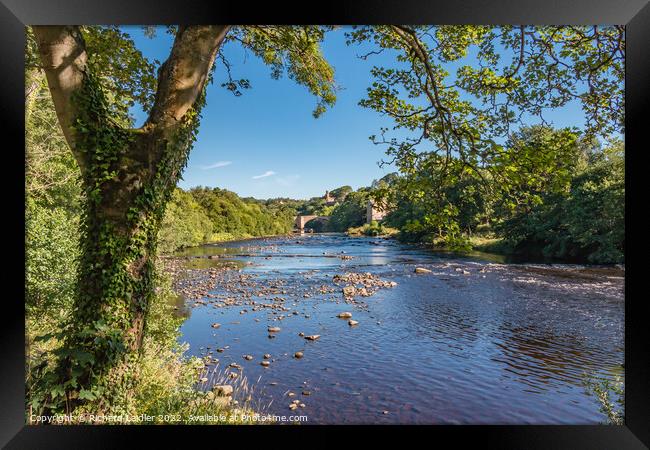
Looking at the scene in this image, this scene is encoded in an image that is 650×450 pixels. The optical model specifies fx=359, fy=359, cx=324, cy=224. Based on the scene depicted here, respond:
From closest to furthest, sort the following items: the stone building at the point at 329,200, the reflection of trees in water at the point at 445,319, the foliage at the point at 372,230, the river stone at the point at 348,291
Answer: the reflection of trees in water at the point at 445,319 → the river stone at the point at 348,291 → the stone building at the point at 329,200 → the foliage at the point at 372,230

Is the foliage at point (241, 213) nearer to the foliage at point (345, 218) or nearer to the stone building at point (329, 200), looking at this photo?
the foliage at point (345, 218)

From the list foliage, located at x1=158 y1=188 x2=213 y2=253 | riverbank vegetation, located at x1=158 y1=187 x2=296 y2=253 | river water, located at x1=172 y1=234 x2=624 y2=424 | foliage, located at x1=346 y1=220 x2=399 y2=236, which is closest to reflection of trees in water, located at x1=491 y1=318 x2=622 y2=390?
river water, located at x1=172 y1=234 x2=624 y2=424

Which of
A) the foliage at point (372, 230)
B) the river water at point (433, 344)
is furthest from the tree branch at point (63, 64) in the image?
the foliage at point (372, 230)

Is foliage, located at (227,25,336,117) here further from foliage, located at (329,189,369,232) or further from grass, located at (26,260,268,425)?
foliage, located at (329,189,369,232)

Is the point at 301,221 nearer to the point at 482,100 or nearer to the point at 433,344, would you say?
the point at 433,344

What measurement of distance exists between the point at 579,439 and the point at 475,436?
817 mm

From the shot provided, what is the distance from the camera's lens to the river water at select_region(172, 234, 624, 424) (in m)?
4.48

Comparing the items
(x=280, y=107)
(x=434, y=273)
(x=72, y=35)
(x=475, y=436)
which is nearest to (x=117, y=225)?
(x=72, y=35)

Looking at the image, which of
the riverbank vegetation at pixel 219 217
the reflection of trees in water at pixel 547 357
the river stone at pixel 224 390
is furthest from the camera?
the riverbank vegetation at pixel 219 217

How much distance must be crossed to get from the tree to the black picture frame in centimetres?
20

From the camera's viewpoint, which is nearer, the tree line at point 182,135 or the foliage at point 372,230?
the tree line at point 182,135

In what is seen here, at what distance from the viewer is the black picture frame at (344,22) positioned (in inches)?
99.9

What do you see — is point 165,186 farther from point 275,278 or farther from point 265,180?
point 275,278

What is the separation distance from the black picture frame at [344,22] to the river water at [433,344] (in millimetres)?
1639
